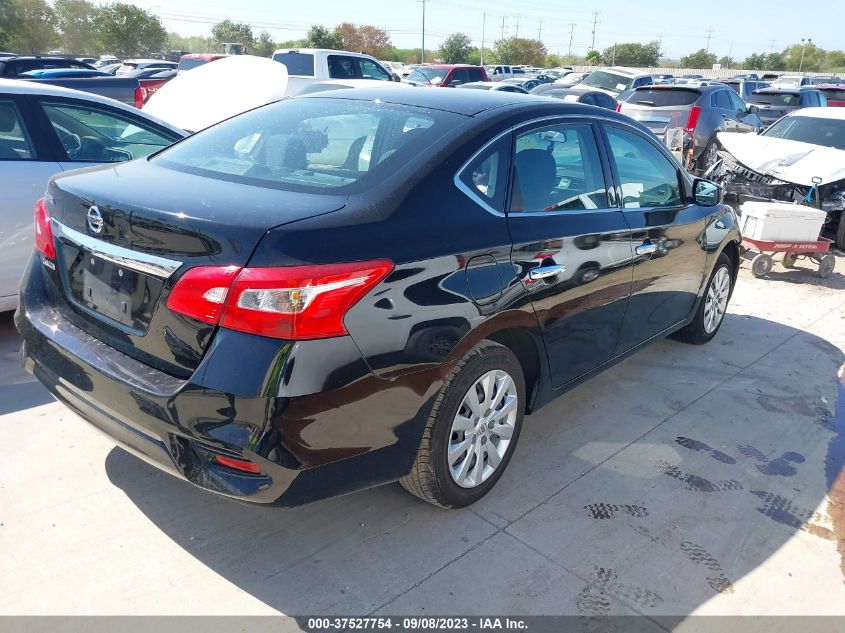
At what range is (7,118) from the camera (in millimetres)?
4613

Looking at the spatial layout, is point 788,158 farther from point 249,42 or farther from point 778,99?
point 249,42

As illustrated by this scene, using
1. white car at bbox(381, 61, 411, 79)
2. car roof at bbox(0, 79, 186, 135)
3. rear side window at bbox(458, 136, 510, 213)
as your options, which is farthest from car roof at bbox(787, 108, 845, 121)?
white car at bbox(381, 61, 411, 79)

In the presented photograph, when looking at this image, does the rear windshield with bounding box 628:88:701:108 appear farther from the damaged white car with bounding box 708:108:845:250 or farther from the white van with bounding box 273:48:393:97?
the white van with bounding box 273:48:393:97

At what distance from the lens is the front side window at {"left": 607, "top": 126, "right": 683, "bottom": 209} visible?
3838mm

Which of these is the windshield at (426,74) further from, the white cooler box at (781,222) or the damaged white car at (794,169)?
the white cooler box at (781,222)

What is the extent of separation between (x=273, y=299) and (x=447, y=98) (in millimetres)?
1623

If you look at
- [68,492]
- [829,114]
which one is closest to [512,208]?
[68,492]

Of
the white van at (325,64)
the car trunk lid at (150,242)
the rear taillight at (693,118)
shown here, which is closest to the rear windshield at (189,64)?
the white van at (325,64)

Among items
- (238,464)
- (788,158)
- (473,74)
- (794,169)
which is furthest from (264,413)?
(473,74)

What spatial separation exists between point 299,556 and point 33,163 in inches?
134

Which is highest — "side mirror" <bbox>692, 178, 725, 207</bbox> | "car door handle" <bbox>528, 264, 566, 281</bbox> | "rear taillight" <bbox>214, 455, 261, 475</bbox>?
"side mirror" <bbox>692, 178, 725, 207</bbox>

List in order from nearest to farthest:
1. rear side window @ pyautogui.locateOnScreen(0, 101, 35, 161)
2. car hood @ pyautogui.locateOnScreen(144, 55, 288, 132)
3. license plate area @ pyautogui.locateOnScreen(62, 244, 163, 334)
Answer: license plate area @ pyautogui.locateOnScreen(62, 244, 163, 334) < rear side window @ pyautogui.locateOnScreen(0, 101, 35, 161) < car hood @ pyautogui.locateOnScreen(144, 55, 288, 132)

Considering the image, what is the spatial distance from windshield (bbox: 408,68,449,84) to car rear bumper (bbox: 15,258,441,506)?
66.3ft

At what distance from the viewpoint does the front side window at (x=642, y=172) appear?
151 inches
